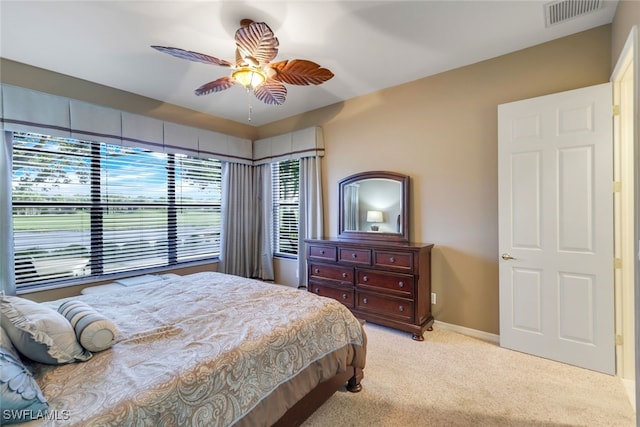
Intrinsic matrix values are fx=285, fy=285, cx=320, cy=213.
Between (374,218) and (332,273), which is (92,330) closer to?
(332,273)

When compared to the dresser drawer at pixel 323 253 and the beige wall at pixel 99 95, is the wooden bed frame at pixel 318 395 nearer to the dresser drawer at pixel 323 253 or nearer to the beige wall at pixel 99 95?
the dresser drawer at pixel 323 253

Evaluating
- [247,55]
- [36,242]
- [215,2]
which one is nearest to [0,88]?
[36,242]

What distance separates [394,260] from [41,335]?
2.68 metres

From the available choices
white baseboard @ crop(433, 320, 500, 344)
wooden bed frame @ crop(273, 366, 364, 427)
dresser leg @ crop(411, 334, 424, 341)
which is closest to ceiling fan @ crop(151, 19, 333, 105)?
wooden bed frame @ crop(273, 366, 364, 427)

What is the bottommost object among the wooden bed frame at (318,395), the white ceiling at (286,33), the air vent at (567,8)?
the wooden bed frame at (318,395)

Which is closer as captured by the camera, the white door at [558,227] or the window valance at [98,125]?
the white door at [558,227]

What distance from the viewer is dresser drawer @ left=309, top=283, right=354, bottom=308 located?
333 cm

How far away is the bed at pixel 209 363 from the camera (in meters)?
1.06

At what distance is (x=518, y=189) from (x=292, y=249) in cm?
315

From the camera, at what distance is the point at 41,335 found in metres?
1.22

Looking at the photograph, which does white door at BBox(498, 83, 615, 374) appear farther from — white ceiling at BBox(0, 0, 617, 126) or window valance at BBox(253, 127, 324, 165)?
window valance at BBox(253, 127, 324, 165)

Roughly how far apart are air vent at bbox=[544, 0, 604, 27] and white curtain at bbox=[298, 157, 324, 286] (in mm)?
2759

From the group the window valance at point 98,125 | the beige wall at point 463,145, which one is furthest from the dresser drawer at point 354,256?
the window valance at point 98,125

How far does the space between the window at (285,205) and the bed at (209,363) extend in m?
2.32
